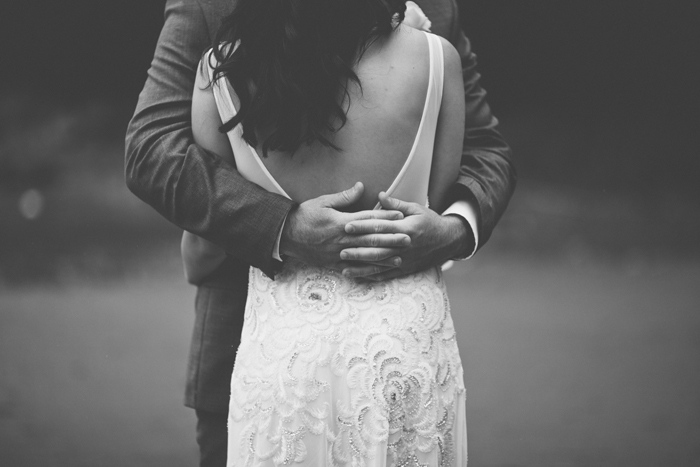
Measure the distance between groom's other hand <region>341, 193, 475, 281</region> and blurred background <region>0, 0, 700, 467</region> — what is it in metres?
3.21

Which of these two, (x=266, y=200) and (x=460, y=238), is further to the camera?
(x=460, y=238)

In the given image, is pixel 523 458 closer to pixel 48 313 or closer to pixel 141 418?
pixel 141 418

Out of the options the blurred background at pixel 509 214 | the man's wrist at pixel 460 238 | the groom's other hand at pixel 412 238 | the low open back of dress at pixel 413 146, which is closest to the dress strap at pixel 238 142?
the low open back of dress at pixel 413 146

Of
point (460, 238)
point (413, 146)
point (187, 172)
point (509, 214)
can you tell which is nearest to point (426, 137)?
point (413, 146)

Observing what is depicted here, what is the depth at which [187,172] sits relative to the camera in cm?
145

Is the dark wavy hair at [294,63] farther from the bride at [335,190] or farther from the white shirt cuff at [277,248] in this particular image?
the white shirt cuff at [277,248]

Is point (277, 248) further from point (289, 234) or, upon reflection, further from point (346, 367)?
point (346, 367)

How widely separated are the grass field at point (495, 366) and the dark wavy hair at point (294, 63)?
101 inches

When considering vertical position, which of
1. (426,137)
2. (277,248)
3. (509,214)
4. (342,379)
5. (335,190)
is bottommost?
(342,379)

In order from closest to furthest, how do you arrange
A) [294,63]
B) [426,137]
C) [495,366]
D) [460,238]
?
[294,63], [426,137], [460,238], [495,366]

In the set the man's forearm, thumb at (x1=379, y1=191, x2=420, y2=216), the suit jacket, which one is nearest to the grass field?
the suit jacket

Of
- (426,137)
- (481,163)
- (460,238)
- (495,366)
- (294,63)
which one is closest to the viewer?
Answer: (294,63)

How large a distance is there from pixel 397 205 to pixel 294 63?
1.03 feet

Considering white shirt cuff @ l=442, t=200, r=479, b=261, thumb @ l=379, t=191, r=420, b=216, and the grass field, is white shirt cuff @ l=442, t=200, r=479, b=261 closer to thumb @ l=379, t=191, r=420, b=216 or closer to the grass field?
thumb @ l=379, t=191, r=420, b=216
